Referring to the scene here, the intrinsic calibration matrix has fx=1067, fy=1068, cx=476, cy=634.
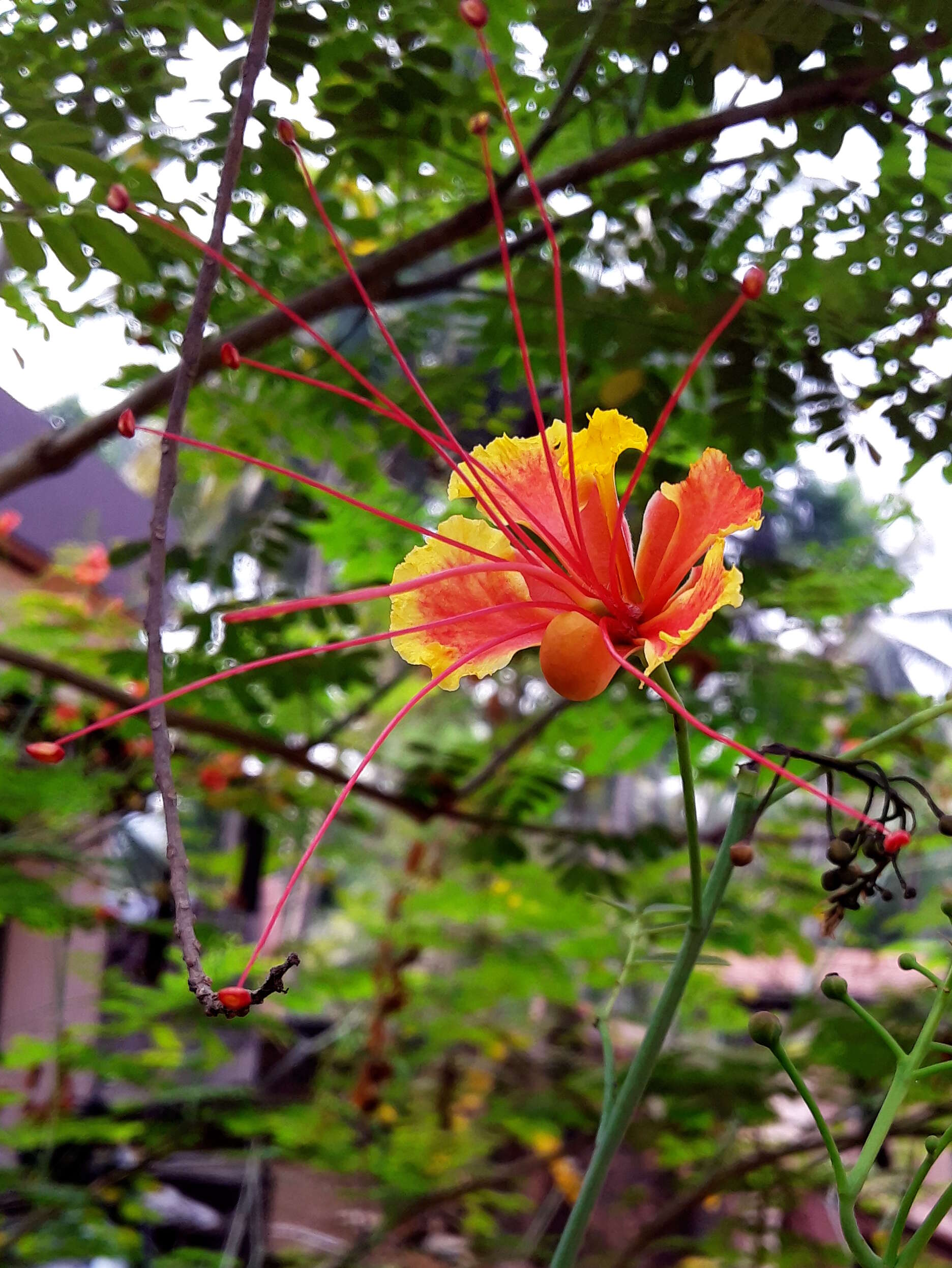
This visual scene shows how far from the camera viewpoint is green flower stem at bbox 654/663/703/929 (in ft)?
1.82

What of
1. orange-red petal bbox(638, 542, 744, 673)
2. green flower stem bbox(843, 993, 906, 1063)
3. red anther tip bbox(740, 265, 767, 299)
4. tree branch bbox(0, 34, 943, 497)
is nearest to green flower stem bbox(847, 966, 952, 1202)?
green flower stem bbox(843, 993, 906, 1063)

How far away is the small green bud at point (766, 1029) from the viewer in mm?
523

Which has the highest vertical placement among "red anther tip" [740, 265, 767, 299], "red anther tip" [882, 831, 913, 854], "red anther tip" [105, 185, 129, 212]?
"red anther tip" [105, 185, 129, 212]

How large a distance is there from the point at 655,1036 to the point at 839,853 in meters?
0.14

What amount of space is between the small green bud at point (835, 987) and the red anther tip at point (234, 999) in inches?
11.5

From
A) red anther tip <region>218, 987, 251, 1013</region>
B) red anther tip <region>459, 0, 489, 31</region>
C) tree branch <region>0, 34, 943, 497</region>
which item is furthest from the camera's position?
tree branch <region>0, 34, 943, 497</region>

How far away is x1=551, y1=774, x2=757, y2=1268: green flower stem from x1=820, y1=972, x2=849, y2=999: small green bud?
0.07 meters

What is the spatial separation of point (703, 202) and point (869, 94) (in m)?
0.23

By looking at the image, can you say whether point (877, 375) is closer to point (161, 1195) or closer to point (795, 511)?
point (161, 1195)

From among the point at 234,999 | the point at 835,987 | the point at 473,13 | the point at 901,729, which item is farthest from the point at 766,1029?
the point at 473,13

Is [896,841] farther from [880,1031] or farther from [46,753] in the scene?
[46,753]

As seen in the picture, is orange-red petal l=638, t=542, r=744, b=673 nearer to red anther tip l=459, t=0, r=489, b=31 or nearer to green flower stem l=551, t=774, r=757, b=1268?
green flower stem l=551, t=774, r=757, b=1268

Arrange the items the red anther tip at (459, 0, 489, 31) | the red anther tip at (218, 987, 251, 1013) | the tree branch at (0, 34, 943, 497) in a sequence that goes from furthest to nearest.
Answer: the tree branch at (0, 34, 943, 497), the red anther tip at (459, 0, 489, 31), the red anther tip at (218, 987, 251, 1013)

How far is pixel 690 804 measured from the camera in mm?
577
